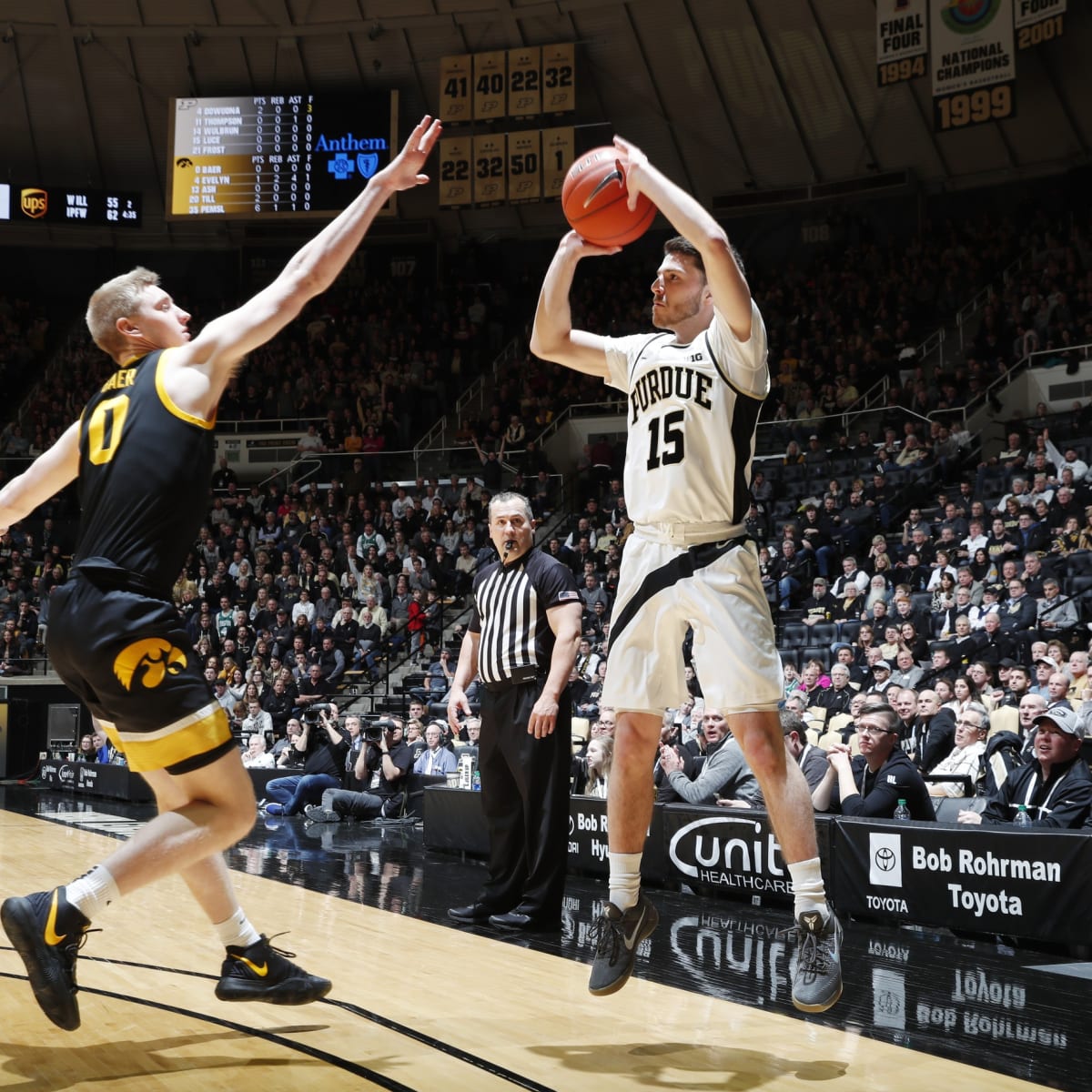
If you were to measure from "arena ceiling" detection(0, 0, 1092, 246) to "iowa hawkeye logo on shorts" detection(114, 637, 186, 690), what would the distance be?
20.9 metres

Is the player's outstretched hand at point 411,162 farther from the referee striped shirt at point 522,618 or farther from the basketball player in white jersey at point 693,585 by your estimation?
the referee striped shirt at point 522,618

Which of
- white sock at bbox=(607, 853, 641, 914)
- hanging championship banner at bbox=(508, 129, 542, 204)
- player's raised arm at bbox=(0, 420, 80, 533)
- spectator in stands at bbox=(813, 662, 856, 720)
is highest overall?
hanging championship banner at bbox=(508, 129, 542, 204)

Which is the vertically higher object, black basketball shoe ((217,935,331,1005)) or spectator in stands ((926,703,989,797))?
spectator in stands ((926,703,989,797))

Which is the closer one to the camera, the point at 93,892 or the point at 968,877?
the point at 93,892

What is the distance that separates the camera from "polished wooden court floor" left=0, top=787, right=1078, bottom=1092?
3.37 metres

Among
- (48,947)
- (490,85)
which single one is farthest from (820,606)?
(490,85)

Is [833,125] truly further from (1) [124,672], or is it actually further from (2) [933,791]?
(1) [124,672]

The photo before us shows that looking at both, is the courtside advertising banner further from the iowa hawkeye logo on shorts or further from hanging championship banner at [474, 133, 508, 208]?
hanging championship banner at [474, 133, 508, 208]

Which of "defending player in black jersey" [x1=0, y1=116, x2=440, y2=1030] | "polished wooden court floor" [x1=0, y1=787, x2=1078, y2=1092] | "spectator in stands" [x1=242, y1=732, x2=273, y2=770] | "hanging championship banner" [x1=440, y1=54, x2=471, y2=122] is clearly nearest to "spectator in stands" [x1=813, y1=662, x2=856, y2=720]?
"polished wooden court floor" [x1=0, y1=787, x2=1078, y2=1092]

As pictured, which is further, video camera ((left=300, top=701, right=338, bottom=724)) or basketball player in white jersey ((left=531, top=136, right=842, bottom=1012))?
video camera ((left=300, top=701, right=338, bottom=724))

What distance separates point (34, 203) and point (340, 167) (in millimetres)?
6686

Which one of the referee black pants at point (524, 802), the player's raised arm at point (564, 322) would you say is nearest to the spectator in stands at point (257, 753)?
the referee black pants at point (524, 802)

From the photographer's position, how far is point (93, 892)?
3.29 m

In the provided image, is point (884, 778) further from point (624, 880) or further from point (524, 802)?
point (624, 880)
